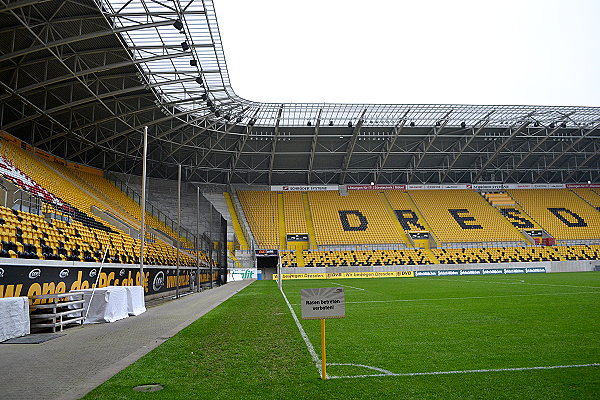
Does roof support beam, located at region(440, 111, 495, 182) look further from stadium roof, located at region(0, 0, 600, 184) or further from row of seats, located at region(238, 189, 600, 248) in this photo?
row of seats, located at region(238, 189, 600, 248)

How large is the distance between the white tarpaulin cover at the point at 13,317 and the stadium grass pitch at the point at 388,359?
133 inches

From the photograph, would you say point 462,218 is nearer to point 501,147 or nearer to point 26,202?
point 501,147

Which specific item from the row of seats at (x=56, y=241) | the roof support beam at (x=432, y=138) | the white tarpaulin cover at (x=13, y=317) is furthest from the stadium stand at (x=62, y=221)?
the roof support beam at (x=432, y=138)

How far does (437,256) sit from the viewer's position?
4988 cm

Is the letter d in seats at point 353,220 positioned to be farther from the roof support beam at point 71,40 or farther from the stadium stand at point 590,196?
the roof support beam at point 71,40

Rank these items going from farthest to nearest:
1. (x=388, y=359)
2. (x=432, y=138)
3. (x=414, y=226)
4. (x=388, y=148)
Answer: (x=414, y=226), (x=388, y=148), (x=432, y=138), (x=388, y=359)

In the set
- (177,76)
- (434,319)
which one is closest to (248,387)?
(434,319)

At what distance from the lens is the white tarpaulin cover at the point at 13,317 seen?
9420 millimetres

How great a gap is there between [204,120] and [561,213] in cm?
4332

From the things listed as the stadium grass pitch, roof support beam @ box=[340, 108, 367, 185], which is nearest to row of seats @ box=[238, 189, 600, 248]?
roof support beam @ box=[340, 108, 367, 185]

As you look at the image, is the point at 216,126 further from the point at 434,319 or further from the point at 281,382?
the point at 281,382

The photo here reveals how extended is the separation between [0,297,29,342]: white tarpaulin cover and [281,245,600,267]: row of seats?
38.1m

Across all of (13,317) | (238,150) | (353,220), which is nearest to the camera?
(13,317)

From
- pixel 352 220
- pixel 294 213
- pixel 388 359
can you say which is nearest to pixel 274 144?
pixel 294 213
